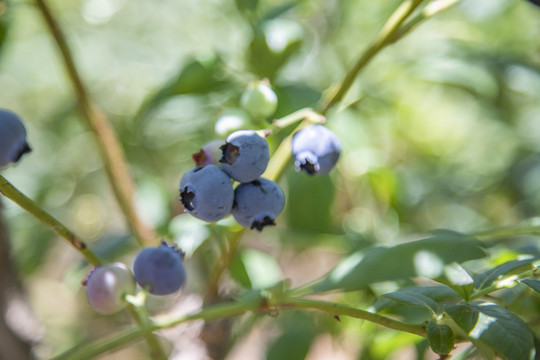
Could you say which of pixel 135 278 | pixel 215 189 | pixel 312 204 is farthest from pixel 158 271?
pixel 312 204

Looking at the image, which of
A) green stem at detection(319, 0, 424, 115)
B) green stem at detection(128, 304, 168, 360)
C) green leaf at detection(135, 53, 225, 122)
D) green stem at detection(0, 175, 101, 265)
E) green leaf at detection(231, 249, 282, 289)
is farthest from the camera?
green leaf at detection(231, 249, 282, 289)

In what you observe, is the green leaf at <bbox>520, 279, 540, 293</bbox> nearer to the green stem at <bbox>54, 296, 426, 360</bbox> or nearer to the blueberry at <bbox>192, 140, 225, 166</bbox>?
the green stem at <bbox>54, 296, 426, 360</bbox>

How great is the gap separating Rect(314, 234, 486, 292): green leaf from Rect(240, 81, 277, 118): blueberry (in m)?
0.24

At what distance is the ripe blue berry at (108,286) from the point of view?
2.06 feet

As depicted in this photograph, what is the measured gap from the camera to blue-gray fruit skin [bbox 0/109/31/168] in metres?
0.59

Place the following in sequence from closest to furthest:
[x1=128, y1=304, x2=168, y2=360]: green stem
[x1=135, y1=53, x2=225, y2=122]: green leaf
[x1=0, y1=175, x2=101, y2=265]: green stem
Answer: [x1=0, y1=175, x2=101, y2=265]: green stem < [x1=128, y1=304, x2=168, y2=360]: green stem < [x1=135, y1=53, x2=225, y2=122]: green leaf

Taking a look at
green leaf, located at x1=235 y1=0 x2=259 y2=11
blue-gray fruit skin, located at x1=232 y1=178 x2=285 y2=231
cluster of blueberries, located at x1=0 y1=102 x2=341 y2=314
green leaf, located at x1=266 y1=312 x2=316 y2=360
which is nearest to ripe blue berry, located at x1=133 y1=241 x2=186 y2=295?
cluster of blueberries, located at x1=0 y1=102 x2=341 y2=314

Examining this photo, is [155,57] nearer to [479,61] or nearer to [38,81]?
[38,81]

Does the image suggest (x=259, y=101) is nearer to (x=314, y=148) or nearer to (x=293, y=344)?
(x=314, y=148)

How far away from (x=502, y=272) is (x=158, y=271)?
392 millimetres

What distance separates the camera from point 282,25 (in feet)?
A: 3.01

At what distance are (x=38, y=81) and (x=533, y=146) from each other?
5.39 feet

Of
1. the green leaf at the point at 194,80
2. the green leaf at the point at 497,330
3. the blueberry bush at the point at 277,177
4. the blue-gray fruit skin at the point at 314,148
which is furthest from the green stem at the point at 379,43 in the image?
the green leaf at the point at 497,330

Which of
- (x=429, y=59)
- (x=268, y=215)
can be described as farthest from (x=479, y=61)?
(x=268, y=215)
